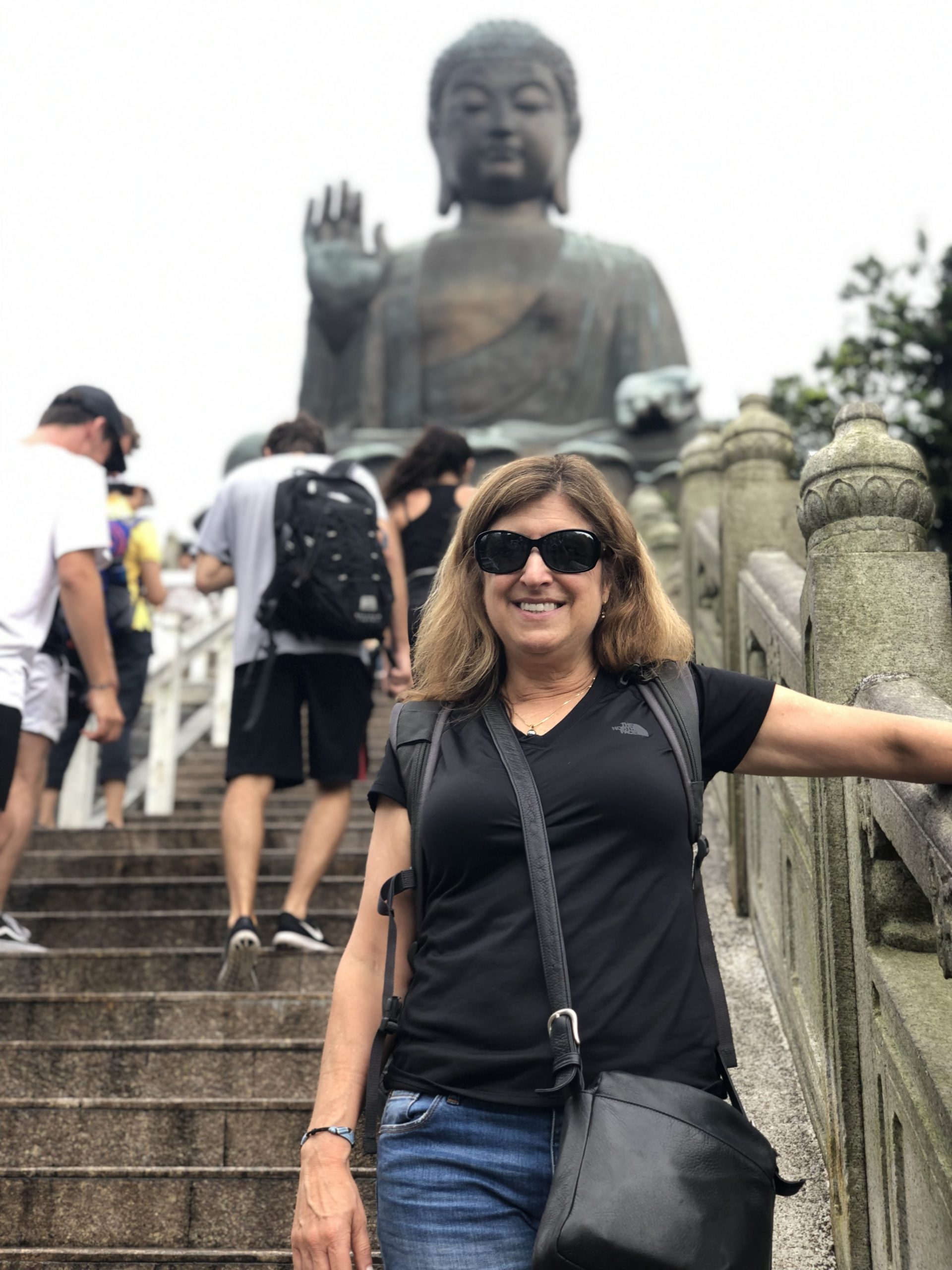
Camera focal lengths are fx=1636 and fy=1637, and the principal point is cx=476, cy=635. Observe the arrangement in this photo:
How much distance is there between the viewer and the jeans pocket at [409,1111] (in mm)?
2006

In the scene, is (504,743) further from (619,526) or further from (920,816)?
(920,816)

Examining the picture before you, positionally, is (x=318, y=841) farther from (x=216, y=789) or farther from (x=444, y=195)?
(x=444, y=195)

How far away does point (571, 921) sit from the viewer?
2.03 meters

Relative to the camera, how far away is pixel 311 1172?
2.09 meters

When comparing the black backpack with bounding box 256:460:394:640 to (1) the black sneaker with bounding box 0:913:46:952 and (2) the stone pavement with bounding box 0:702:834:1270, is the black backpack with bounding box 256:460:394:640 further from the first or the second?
(1) the black sneaker with bounding box 0:913:46:952

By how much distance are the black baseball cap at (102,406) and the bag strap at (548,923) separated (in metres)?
2.97

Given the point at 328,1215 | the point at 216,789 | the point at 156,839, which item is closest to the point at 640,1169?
the point at 328,1215

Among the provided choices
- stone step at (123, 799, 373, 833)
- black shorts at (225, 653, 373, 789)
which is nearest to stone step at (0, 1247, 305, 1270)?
black shorts at (225, 653, 373, 789)

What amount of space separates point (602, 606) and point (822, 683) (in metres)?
0.74

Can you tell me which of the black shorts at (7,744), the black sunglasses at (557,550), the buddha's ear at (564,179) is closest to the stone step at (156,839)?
the black shorts at (7,744)

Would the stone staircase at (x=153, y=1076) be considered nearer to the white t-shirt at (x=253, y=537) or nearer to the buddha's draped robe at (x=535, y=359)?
the white t-shirt at (x=253, y=537)

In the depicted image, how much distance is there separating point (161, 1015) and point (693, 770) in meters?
2.43

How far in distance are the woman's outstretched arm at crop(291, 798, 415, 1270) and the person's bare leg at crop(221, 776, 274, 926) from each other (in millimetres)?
2346

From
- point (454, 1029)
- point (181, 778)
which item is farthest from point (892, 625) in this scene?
point (181, 778)
